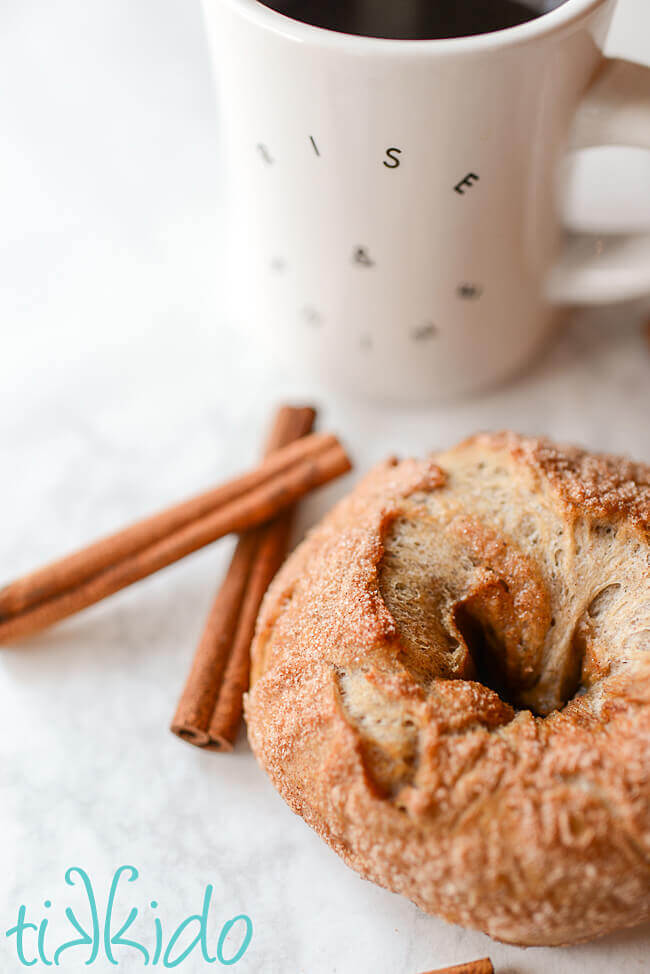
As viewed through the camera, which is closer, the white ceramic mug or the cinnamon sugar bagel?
the cinnamon sugar bagel

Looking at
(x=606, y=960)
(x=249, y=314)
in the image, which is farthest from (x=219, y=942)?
(x=249, y=314)

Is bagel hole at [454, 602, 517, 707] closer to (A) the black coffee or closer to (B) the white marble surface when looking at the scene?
(B) the white marble surface

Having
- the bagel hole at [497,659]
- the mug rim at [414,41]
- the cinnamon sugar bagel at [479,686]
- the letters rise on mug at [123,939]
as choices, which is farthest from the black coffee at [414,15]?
the letters rise on mug at [123,939]

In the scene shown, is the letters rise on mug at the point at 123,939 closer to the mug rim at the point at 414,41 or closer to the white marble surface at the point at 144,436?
the white marble surface at the point at 144,436

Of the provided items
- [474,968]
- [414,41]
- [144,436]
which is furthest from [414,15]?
[474,968]

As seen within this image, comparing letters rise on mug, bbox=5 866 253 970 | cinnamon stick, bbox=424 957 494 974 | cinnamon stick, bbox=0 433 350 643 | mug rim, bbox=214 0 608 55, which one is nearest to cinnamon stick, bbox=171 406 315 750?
cinnamon stick, bbox=0 433 350 643

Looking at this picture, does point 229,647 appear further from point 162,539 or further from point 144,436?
point 144,436
